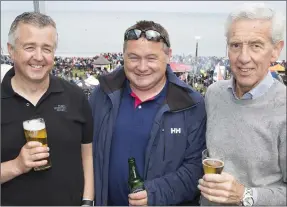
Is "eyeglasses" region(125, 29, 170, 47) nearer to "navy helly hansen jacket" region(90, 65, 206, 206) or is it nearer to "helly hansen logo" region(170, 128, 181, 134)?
"navy helly hansen jacket" region(90, 65, 206, 206)

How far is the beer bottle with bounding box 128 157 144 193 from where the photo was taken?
6.07 ft

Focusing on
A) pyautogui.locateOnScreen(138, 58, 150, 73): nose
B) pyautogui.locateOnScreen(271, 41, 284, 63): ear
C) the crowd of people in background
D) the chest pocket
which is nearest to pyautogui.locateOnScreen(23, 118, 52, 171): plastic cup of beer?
the chest pocket

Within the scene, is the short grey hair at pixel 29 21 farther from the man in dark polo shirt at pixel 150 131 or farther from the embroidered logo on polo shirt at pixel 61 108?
the man in dark polo shirt at pixel 150 131

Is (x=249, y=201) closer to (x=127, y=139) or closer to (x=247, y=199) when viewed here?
(x=247, y=199)

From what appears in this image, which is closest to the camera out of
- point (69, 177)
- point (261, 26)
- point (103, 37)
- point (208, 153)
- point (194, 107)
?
point (261, 26)

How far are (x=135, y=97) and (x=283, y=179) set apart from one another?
1.03m

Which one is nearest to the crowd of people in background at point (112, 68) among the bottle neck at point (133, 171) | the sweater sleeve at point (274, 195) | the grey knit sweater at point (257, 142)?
the bottle neck at point (133, 171)

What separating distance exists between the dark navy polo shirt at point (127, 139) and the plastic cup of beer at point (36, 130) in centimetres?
54

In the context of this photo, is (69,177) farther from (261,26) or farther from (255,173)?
(261,26)

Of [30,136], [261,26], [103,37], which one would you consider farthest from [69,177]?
[103,37]

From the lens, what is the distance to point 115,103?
77.7 inches

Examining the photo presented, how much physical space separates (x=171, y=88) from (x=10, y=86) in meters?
1.00

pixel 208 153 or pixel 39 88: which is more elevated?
pixel 39 88

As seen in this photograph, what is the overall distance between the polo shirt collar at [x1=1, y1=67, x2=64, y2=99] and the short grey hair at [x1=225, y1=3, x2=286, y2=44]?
105cm
